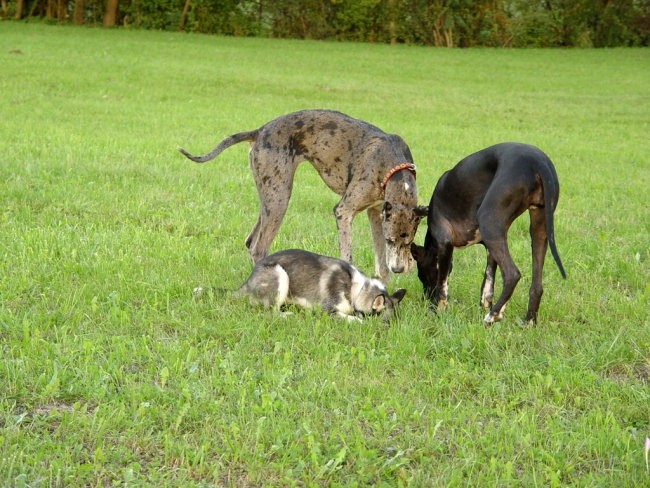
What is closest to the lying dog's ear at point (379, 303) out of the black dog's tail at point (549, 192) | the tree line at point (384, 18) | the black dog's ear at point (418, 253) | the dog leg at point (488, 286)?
the black dog's ear at point (418, 253)

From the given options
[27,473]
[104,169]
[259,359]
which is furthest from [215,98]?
[27,473]

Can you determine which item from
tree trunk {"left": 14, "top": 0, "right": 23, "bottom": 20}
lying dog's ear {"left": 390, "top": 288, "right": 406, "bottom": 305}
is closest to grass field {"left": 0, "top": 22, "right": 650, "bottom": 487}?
lying dog's ear {"left": 390, "top": 288, "right": 406, "bottom": 305}

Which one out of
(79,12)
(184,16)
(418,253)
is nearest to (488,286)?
(418,253)

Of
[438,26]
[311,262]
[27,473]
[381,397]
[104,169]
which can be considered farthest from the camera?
[438,26]

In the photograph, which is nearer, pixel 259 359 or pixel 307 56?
pixel 259 359

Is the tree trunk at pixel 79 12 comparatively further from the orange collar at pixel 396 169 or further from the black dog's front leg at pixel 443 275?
the black dog's front leg at pixel 443 275

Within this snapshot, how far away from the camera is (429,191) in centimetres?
1164

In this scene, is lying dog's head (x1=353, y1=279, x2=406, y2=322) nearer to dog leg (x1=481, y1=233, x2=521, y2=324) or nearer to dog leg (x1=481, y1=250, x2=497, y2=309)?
dog leg (x1=481, y1=250, x2=497, y2=309)

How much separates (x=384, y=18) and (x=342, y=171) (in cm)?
3715

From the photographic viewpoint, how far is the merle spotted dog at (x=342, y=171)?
7.08 m

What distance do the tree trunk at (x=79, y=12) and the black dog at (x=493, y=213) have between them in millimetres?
38309

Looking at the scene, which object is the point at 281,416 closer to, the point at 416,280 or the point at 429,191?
the point at 416,280

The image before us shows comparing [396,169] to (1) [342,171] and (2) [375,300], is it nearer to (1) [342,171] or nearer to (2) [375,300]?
(1) [342,171]

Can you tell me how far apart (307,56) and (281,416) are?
102ft
